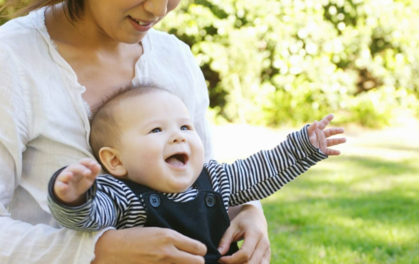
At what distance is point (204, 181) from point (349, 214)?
9.36 ft

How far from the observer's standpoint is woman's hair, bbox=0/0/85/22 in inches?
73.2

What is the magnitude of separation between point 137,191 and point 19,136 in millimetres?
374

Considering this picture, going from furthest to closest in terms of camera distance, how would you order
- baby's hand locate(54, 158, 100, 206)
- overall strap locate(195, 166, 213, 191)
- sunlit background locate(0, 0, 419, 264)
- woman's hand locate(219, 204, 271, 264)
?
sunlit background locate(0, 0, 419, 264), overall strap locate(195, 166, 213, 191), woman's hand locate(219, 204, 271, 264), baby's hand locate(54, 158, 100, 206)

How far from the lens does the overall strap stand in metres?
1.86

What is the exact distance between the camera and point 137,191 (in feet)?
5.68

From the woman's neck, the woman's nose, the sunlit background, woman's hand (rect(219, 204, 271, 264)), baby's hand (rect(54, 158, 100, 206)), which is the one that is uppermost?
the woman's nose

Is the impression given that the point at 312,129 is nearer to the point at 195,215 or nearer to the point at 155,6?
the point at 195,215

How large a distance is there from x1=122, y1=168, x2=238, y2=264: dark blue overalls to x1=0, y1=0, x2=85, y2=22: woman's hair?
598mm

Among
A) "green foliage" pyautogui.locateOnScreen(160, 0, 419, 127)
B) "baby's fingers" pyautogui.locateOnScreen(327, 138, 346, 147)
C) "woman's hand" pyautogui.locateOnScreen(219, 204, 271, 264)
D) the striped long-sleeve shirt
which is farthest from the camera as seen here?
"green foliage" pyautogui.locateOnScreen(160, 0, 419, 127)

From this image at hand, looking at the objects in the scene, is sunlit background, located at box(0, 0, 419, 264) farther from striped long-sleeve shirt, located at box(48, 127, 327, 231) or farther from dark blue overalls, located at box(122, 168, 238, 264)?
dark blue overalls, located at box(122, 168, 238, 264)

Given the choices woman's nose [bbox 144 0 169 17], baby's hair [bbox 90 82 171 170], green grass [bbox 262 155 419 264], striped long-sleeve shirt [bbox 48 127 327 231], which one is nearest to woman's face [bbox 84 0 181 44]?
woman's nose [bbox 144 0 169 17]

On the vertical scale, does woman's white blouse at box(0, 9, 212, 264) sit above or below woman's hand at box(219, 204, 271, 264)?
above

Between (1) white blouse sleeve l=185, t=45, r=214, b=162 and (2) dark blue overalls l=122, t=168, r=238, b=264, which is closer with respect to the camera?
(2) dark blue overalls l=122, t=168, r=238, b=264

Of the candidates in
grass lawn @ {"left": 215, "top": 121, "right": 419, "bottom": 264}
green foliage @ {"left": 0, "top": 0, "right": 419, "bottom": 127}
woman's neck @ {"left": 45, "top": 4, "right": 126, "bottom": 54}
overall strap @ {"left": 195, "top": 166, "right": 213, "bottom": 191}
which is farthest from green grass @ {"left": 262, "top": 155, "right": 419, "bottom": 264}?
green foliage @ {"left": 0, "top": 0, "right": 419, "bottom": 127}
